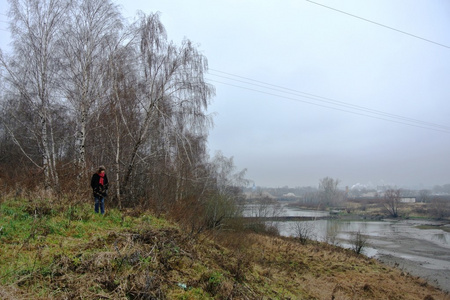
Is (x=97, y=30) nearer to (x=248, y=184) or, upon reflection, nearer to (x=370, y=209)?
(x=248, y=184)

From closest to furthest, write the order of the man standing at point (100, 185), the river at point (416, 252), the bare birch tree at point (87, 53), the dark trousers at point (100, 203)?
the man standing at point (100, 185) < the dark trousers at point (100, 203) < the bare birch tree at point (87, 53) < the river at point (416, 252)

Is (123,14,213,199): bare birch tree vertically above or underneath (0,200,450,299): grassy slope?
above

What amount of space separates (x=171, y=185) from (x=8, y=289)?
419 inches

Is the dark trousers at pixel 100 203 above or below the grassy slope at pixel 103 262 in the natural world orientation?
above

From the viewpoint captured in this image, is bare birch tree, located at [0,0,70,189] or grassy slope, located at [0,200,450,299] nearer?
grassy slope, located at [0,200,450,299]

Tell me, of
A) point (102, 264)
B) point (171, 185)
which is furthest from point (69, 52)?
point (102, 264)

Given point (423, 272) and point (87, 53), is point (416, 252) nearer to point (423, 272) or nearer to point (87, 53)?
point (423, 272)

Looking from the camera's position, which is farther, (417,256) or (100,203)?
(417,256)

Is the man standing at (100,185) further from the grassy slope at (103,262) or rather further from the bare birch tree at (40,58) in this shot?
the bare birch tree at (40,58)

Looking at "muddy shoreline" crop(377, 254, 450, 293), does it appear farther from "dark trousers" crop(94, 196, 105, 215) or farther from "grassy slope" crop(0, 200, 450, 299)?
"dark trousers" crop(94, 196, 105, 215)

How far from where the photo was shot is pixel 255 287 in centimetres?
681

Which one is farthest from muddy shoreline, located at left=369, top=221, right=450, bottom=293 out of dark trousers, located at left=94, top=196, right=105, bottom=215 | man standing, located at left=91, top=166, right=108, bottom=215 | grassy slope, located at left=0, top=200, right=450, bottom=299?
man standing, located at left=91, top=166, right=108, bottom=215

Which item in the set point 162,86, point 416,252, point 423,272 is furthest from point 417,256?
point 162,86

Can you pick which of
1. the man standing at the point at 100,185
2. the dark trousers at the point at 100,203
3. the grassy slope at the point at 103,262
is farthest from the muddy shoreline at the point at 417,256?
the man standing at the point at 100,185
